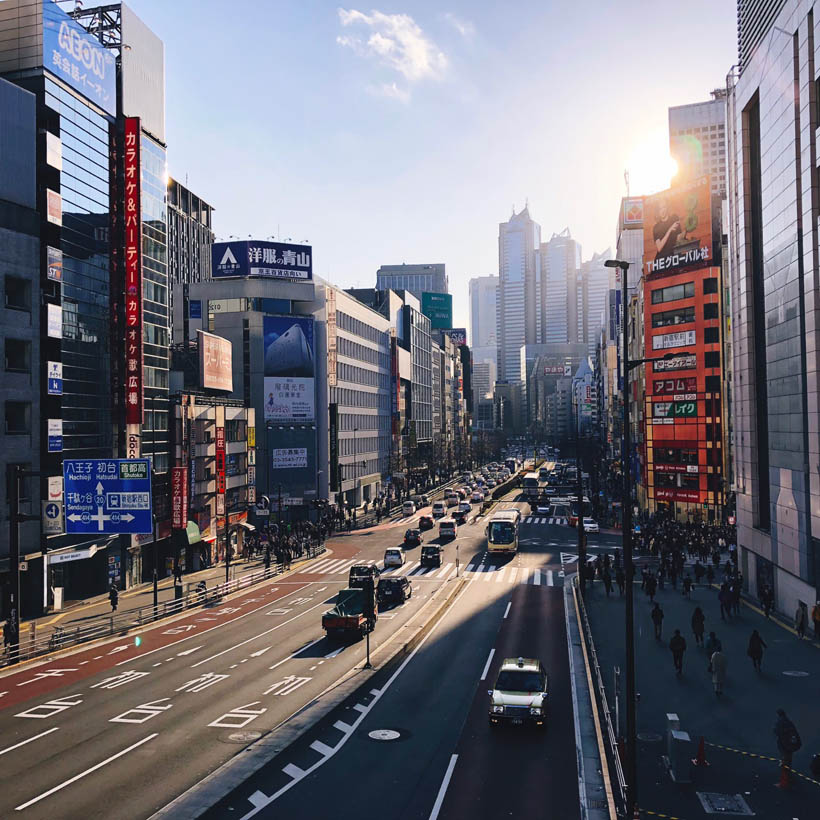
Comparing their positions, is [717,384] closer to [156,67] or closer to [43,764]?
[156,67]

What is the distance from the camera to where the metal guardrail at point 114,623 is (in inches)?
1344

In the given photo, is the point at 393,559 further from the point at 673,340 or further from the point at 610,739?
the point at 673,340

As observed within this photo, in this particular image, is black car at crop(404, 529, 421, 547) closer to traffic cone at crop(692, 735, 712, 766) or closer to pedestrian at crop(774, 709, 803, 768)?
traffic cone at crop(692, 735, 712, 766)

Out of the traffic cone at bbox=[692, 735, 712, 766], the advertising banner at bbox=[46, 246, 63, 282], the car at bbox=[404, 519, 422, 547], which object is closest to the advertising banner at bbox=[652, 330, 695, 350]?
the car at bbox=[404, 519, 422, 547]

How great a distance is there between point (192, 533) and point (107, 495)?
23779 millimetres

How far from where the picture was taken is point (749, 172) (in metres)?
48.9

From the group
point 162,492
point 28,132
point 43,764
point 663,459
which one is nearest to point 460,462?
point 663,459

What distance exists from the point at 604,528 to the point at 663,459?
492 inches

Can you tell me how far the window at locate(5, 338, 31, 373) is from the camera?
42.7 metres

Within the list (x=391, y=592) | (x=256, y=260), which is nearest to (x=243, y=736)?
(x=391, y=592)

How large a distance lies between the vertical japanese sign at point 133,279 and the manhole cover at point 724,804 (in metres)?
41.5

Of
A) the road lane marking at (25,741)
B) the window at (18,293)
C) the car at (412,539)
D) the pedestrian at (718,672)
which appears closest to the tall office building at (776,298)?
the pedestrian at (718,672)

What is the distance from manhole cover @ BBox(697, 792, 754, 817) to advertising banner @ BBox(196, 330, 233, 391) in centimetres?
5366

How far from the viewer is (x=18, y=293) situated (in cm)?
4366
